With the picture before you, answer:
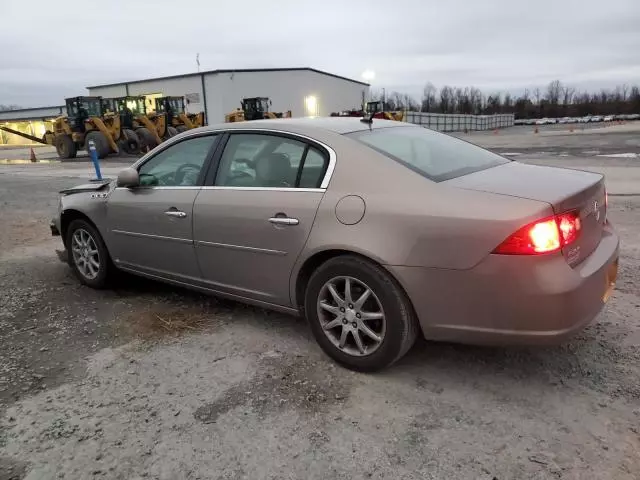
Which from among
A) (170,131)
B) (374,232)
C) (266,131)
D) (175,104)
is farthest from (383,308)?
(175,104)

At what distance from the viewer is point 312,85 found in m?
50.2

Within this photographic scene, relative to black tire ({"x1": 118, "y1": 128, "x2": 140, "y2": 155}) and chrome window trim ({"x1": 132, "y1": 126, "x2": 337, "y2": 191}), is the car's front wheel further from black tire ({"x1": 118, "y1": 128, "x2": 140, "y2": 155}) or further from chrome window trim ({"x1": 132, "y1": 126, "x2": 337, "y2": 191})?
black tire ({"x1": 118, "y1": 128, "x2": 140, "y2": 155})

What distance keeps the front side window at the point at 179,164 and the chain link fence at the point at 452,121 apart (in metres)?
37.9

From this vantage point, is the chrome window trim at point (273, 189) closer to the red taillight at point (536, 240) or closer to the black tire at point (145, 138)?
the red taillight at point (536, 240)

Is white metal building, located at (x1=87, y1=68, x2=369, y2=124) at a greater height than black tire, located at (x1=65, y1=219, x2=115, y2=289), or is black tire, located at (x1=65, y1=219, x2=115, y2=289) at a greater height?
white metal building, located at (x1=87, y1=68, x2=369, y2=124)

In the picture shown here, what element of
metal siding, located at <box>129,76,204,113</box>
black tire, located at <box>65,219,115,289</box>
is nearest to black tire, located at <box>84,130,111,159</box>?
black tire, located at <box>65,219,115,289</box>

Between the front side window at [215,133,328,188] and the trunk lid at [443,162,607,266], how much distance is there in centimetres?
86

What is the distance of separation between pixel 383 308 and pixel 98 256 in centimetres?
284

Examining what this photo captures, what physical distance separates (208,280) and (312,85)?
49.0 meters

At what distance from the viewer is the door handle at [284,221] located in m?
3.04

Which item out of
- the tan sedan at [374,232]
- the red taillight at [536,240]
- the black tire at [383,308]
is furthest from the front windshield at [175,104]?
the red taillight at [536,240]

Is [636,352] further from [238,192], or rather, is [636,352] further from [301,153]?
[238,192]

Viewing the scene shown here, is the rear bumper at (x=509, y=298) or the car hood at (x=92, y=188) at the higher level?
the car hood at (x=92, y=188)

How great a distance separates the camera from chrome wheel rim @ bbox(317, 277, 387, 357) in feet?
9.30
